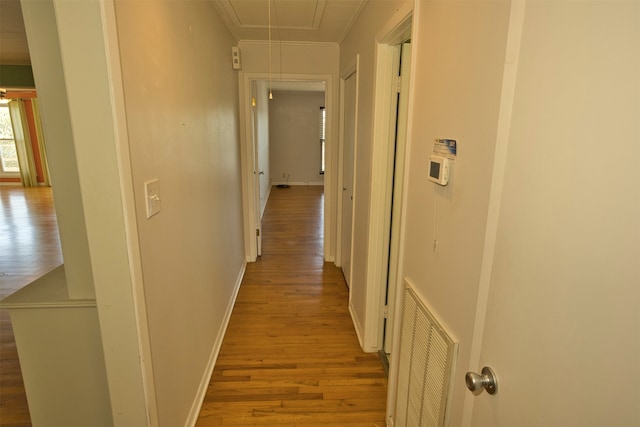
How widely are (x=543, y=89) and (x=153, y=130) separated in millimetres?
1246

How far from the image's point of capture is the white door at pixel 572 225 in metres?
0.50

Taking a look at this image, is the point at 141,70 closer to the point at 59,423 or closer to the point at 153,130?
the point at 153,130

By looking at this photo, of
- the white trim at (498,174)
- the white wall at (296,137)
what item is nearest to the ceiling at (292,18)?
the white trim at (498,174)

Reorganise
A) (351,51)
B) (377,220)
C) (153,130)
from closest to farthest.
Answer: (153,130)
(377,220)
(351,51)

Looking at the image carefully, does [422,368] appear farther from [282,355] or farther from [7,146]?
[7,146]

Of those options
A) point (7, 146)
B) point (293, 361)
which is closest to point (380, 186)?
point (293, 361)

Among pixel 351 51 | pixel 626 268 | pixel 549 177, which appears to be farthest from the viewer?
pixel 351 51

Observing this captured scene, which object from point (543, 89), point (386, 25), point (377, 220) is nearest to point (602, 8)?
point (543, 89)

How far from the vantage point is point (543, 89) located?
67 centimetres

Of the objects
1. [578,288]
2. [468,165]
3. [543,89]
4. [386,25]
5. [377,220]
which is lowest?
[377,220]

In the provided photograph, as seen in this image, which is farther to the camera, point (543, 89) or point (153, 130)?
point (153, 130)

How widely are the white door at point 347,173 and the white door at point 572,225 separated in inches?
91.1

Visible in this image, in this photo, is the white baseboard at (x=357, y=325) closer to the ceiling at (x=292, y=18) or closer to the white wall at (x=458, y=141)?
the white wall at (x=458, y=141)

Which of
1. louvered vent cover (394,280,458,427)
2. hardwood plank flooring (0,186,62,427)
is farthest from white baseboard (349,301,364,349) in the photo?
hardwood plank flooring (0,186,62,427)
